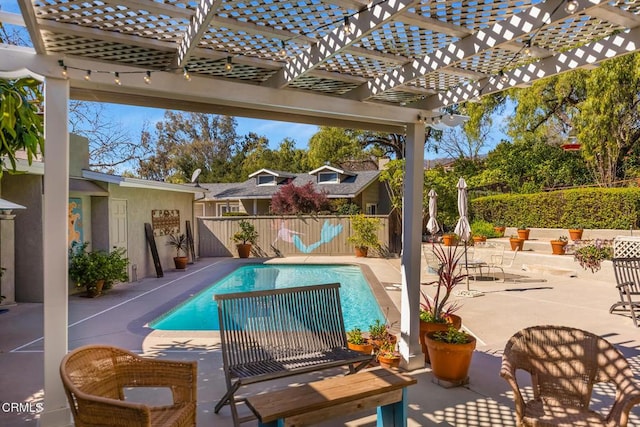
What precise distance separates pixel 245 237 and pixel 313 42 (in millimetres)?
12851

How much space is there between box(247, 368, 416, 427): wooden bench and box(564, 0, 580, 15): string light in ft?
8.33

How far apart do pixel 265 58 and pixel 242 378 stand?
2535 millimetres

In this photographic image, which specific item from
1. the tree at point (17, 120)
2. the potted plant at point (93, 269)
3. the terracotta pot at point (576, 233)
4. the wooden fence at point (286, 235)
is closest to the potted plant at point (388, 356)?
the tree at point (17, 120)

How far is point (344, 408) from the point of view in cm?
264

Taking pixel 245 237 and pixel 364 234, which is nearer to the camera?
pixel 364 234

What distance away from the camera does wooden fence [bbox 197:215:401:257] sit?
1570 cm

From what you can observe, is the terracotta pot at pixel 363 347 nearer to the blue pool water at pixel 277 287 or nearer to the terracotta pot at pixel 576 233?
the blue pool water at pixel 277 287

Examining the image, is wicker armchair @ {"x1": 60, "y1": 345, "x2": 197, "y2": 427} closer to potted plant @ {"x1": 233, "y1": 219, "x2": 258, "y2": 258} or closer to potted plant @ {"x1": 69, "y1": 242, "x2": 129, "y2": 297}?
potted plant @ {"x1": 69, "y1": 242, "x2": 129, "y2": 297}

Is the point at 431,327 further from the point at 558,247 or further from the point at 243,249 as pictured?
the point at 243,249

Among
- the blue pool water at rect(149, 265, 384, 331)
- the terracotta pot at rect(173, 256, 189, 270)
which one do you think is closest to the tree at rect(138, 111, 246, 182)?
the terracotta pot at rect(173, 256, 189, 270)

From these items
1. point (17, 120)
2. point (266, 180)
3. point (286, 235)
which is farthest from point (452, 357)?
point (266, 180)

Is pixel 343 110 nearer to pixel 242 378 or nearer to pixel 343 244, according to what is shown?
pixel 242 378

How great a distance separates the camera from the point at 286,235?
1591 cm

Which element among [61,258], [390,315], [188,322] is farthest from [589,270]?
[61,258]
